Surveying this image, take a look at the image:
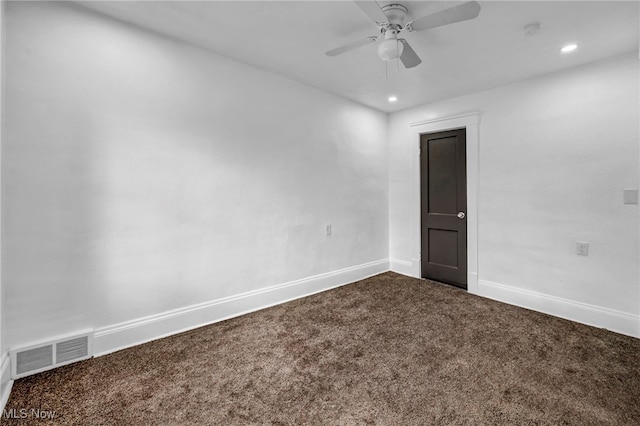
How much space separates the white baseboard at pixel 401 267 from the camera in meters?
4.24

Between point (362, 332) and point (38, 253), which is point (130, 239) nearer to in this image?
point (38, 253)

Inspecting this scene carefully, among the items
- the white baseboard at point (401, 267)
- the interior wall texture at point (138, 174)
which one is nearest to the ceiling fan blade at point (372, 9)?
the interior wall texture at point (138, 174)

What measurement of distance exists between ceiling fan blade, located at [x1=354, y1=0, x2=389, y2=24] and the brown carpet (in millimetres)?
2234

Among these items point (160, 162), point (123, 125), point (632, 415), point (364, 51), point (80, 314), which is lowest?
point (632, 415)

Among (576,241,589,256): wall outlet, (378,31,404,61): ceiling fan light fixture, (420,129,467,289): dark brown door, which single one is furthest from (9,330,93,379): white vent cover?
(576,241,589,256): wall outlet

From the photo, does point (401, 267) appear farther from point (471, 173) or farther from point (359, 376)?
point (359, 376)

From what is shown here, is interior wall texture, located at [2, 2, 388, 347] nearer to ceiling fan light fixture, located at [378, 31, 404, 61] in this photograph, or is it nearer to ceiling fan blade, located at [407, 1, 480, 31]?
ceiling fan light fixture, located at [378, 31, 404, 61]

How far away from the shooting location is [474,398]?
1.69 metres

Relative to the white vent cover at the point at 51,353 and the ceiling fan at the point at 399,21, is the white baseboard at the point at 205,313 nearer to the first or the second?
the white vent cover at the point at 51,353

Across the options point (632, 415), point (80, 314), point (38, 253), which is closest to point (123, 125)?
point (38, 253)

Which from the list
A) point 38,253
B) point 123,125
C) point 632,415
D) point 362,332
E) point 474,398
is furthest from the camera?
point 362,332

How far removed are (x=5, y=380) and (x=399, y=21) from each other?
342cm

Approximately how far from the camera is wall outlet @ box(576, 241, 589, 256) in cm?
277

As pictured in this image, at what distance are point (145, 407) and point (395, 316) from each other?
7.05 ft
